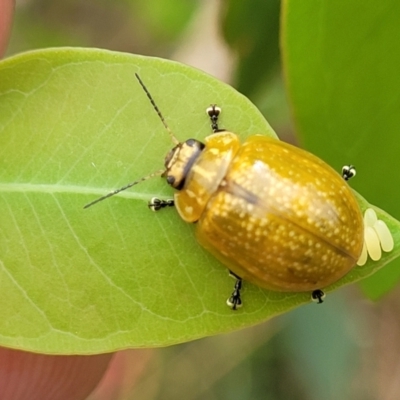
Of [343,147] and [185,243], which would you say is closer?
[185,243]

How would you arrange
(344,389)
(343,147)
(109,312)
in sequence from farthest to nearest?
1. (344,389)
2. (343,147)
3. (109,312)

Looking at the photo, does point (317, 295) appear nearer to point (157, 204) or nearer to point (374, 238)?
point (374, 238)

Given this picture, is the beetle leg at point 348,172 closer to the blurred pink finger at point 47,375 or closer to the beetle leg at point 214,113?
the beetle leg at point 214,113

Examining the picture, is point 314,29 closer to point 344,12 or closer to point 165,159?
point 344,12

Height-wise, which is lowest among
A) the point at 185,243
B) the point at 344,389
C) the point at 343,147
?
the point at 344,389

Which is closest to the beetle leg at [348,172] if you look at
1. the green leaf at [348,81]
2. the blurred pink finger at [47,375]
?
the green leaf at [348,81]

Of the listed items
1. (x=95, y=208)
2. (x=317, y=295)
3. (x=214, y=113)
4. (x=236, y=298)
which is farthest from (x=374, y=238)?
(x=95, y=208)

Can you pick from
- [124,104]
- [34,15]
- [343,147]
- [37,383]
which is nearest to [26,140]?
[124,104]
